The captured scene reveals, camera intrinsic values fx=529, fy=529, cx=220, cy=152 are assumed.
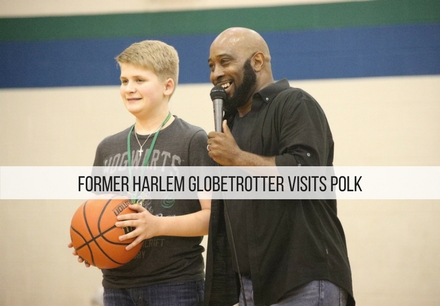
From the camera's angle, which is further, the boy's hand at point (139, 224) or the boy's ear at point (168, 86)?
the boy's ear at point (168, 86)

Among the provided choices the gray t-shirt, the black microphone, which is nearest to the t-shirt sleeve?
the black microphone

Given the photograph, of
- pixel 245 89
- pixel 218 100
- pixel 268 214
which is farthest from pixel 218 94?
pixel 268 214

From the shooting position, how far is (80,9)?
454 cm

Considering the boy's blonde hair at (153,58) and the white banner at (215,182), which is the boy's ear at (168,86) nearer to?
the boy's blonde hair at (153,58)

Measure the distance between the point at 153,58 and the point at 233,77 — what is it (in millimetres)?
450

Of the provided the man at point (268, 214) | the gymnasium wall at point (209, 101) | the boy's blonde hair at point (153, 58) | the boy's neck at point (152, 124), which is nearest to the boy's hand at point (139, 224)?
the man at point (268, 214)

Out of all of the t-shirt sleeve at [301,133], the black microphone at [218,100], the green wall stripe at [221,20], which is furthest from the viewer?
the green wall stripe at [221,20]

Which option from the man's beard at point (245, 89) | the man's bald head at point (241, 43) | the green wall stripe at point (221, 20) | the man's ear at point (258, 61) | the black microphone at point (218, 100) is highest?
the green wall stripe at point (221, 20)

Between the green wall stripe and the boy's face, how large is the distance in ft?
6.79

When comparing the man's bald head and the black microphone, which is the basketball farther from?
the man's bald head

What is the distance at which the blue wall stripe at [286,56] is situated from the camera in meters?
4.15

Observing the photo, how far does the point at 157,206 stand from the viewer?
2318 millimetres

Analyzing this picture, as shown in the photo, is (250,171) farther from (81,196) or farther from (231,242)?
(81,196)

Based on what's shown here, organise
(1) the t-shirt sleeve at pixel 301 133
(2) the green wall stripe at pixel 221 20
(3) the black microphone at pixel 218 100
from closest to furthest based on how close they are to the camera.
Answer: (1) the t-shirt sleeve at pixel 301 133, (3) the black microphone at pixel 218 100, (2) the green wall stripe at pixel 221 20
